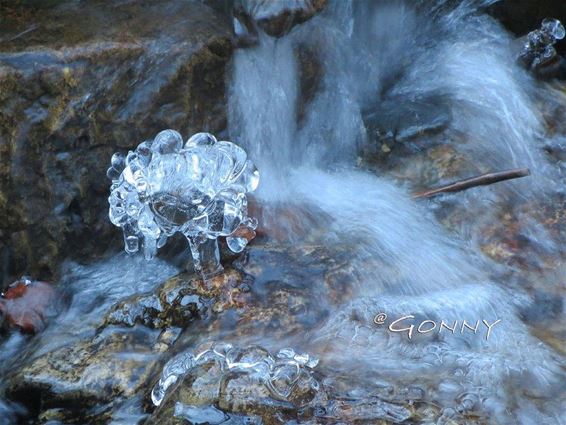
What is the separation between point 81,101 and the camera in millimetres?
3385

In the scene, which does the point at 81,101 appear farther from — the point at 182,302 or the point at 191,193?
the point at 182,302

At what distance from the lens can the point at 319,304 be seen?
3.04 meters

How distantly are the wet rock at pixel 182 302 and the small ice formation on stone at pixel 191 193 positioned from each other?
0.09 metres

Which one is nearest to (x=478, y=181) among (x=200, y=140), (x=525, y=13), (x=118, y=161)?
(x=200, y=140)

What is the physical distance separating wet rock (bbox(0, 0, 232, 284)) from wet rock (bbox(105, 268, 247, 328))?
2.08 ft

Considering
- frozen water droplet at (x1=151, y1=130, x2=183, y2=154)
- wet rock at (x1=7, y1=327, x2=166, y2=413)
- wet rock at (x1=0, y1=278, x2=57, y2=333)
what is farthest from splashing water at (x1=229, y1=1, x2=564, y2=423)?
wet rock at (x1=0, y1=278, x2=57, y2=333)

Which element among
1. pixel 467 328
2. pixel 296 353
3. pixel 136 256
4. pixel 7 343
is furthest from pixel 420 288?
pixel 7 343

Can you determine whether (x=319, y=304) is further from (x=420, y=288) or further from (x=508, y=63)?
(x=508, y=63)

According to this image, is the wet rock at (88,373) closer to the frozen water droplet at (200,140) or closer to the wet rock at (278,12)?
the frozen water droplet at (200,140)

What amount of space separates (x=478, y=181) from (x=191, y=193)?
148cm

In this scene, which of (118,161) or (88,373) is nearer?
(88,373)

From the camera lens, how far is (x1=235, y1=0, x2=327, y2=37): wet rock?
3.58m

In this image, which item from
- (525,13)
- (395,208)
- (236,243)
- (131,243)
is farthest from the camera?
(525,13)

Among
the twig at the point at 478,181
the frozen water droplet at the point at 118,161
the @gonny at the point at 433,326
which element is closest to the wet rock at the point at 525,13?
the twig at the point at 478,181
